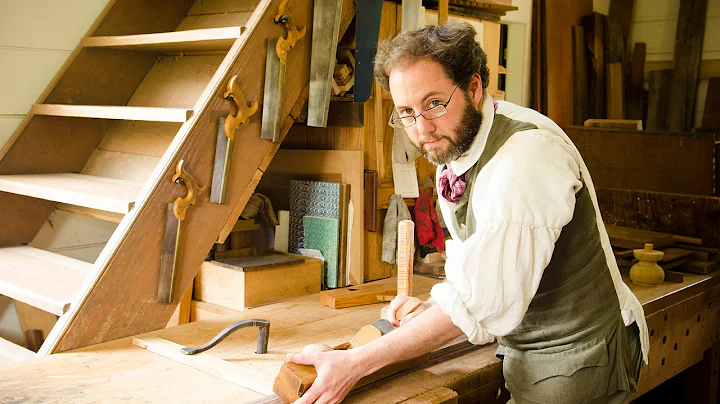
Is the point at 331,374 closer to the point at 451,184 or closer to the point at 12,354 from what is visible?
the point at 451,184

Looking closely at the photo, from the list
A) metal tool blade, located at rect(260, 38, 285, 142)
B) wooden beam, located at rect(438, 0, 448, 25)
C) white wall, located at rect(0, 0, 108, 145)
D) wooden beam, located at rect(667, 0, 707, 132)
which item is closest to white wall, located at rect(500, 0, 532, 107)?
wooden beam, located at rect(667, 0, 707, 132)

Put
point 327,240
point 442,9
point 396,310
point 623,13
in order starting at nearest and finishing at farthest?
point 396,310 → point 327,240 → point 442,9 → point 623,13

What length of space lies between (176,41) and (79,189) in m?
0.64

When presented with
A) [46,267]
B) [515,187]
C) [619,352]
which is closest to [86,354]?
[46,267]

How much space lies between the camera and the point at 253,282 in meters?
2.77

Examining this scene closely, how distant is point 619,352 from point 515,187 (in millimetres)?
570

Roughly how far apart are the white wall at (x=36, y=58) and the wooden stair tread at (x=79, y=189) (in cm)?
27

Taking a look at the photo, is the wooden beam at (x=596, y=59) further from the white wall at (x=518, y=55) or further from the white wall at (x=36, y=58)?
the white wall at (x=36, y=58)

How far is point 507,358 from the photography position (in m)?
1.91

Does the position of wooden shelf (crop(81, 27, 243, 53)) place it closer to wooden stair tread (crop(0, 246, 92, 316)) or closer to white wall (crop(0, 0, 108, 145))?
white wall (crop(0, 0, 108, 145))

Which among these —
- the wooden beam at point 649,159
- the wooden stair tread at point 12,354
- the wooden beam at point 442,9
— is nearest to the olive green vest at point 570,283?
the wooden stair tread at point 12,354

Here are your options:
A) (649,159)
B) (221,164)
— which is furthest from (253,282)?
(649,159)

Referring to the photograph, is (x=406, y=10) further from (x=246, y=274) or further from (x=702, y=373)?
(x=702, y=373)

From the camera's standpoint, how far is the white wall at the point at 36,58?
2.90m
